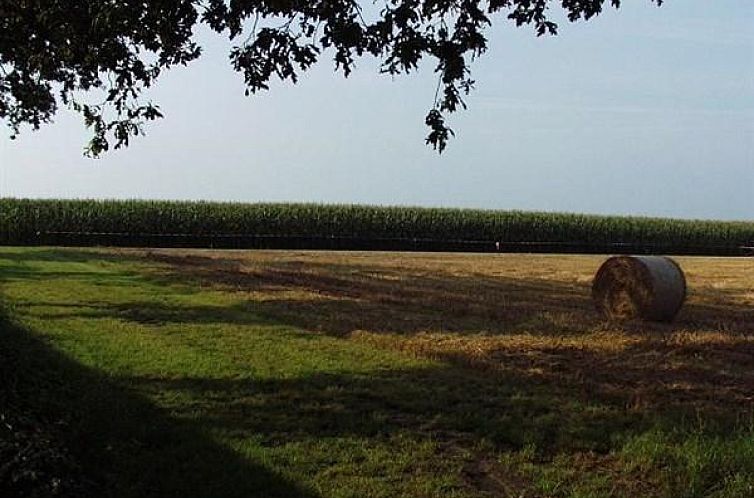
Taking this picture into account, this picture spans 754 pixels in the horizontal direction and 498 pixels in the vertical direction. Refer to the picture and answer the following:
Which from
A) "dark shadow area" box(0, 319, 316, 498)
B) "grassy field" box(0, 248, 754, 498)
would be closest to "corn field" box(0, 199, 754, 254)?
"grassy field" box(0, 248, 754, 498)

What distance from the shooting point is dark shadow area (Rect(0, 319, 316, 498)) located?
4027 mm

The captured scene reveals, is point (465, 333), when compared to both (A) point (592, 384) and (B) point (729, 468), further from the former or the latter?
(B) point (729, 468)

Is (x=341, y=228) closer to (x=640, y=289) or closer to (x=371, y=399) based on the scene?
(x=640, y=289)

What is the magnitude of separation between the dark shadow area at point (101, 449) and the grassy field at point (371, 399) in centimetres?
2

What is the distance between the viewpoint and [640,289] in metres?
13.7

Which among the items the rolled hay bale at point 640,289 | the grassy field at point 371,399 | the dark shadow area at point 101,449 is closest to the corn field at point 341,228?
the grassy field at point 371,399

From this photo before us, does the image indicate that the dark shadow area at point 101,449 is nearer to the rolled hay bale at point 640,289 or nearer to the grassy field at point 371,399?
the grassy field at point 371,399

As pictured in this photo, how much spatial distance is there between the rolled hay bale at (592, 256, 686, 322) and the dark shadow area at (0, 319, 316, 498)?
9.21 m

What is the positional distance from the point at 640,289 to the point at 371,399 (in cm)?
781

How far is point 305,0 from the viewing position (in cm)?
744

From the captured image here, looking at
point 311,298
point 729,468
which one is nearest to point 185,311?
point 311,298

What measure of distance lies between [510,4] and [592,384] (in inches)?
161

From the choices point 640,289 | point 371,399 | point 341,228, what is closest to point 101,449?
point 371,399

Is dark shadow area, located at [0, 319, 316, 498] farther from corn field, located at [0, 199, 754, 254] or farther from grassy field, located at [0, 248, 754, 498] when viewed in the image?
corn field, located at [0, 199, 754, 254]
